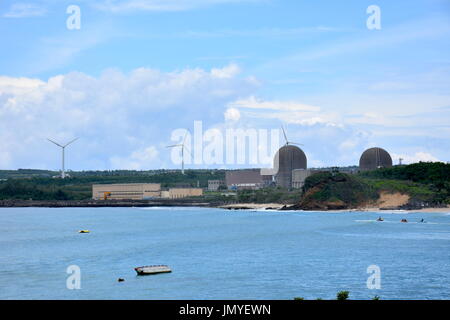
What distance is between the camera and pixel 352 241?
336ft

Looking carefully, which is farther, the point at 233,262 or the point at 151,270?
the point at 233,262

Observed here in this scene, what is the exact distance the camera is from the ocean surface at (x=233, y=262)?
55.5m

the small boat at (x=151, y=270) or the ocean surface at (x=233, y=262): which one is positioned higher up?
the small boat at (x=151, y=270)

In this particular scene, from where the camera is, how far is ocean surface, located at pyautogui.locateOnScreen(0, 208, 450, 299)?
55500 mm

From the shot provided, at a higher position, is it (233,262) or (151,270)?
(151,270)

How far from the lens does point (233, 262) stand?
254 feet

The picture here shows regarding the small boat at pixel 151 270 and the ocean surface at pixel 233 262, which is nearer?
the ocean surface at pixel 233 262

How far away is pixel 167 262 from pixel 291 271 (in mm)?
17678
